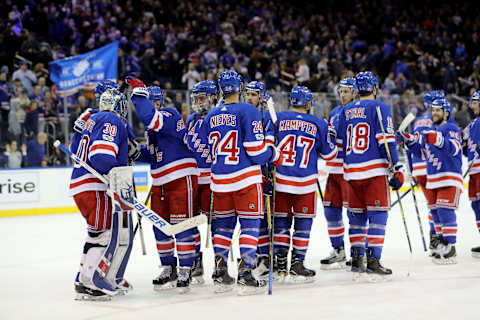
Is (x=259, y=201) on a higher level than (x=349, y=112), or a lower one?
lower

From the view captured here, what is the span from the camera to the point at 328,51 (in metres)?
17.5

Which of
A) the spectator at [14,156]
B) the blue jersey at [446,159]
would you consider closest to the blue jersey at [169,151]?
the blue jersey at [446,159]

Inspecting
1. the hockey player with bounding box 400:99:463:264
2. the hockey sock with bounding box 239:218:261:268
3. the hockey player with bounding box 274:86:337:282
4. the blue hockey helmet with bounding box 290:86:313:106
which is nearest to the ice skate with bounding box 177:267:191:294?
the hockey sock with bounding box 239:218:261:268

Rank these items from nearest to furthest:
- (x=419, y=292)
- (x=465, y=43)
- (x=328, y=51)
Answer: (x=419, y=292), (x=328, y=51), (x=465, y=43)

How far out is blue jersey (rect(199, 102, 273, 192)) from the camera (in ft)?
16.4

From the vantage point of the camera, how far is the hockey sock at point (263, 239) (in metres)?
5.61

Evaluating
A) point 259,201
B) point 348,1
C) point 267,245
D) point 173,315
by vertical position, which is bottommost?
point 173,315

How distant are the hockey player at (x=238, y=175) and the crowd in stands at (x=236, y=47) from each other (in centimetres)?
624

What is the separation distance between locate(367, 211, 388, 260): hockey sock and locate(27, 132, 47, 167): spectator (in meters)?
6.69

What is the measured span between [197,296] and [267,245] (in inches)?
36.3

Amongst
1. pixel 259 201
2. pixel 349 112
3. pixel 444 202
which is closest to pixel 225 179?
pixel 259 201

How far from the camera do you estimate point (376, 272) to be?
5422mm

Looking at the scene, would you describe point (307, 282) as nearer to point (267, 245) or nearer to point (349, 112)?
point (267, 245)

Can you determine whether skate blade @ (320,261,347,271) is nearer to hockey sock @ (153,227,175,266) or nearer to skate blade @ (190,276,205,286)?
skate blade @ (190,276,205,286)
